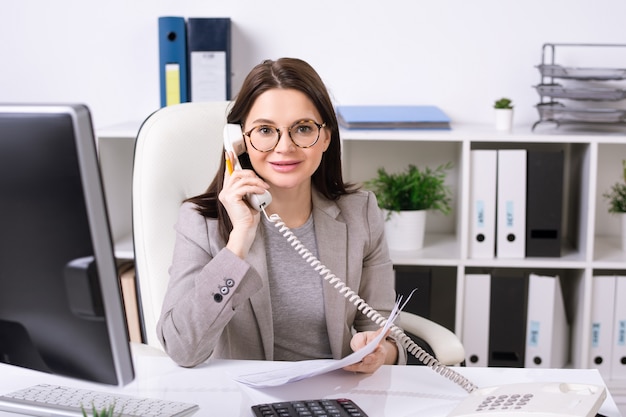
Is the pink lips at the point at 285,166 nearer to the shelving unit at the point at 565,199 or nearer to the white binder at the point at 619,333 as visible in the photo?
the shelving unit at the point at 565,199

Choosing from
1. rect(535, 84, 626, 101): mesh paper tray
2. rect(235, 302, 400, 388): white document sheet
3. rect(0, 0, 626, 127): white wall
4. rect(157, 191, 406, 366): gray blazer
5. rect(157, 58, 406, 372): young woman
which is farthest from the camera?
rect(0, 0, 626, 127): white wall

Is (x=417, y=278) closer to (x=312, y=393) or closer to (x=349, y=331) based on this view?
(x=349, y=331)

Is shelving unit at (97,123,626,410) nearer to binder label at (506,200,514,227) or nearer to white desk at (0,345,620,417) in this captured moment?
binder label at (506,200,514,227)

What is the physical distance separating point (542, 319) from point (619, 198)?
0.49 m

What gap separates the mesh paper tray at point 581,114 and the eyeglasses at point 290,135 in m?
1.12

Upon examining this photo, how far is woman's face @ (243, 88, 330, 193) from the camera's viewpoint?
1520mm

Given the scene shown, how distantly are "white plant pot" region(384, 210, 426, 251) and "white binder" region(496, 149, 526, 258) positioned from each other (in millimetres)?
230

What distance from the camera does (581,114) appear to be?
2.42 m

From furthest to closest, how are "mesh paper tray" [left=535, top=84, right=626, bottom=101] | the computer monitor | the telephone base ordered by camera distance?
"mesh paper tray" [left=535, top=84, right=626, bottom=101] → the telephone base → the computer monitor

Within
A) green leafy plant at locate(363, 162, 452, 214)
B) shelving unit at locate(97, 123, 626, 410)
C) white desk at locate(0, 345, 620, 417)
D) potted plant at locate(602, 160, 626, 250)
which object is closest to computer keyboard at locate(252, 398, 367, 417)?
white desk at locate(0, 345, 620, 417)

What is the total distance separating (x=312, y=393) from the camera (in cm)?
125

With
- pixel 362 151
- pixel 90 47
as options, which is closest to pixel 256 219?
pixel 362 151

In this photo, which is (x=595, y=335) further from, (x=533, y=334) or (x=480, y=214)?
(x=480, y=214)

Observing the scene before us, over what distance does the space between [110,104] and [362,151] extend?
846mm
